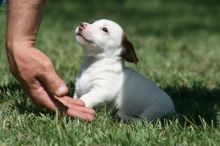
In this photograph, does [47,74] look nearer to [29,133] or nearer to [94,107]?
[29,133]

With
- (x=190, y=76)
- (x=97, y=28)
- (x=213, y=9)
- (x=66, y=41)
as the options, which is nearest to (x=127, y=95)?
(x=97, y=28)

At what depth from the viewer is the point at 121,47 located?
5.34 meters

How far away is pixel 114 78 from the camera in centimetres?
523

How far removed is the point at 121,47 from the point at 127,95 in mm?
389

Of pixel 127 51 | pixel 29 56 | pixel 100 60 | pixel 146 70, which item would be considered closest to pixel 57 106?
pixel 29 56

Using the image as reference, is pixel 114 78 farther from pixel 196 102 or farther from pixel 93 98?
pixel 196 102

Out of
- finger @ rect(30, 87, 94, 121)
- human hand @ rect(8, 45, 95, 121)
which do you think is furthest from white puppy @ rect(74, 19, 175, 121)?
human hand @ rect(8, 45, 95, 121)

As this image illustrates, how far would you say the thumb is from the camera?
4.12 meters

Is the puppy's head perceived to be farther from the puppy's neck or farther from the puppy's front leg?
the puppy's front leg

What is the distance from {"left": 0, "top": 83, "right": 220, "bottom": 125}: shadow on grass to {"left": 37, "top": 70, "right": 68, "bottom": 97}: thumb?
1.52ft

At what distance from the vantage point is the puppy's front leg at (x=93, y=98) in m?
4.93

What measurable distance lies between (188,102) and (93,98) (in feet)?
3.92

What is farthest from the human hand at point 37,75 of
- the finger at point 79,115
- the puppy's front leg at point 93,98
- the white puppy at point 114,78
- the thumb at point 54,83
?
the white puppy at point 114,78

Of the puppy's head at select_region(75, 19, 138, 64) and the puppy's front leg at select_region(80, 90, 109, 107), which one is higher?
the puppy's head at select_region(75, 19, 138, 64)
